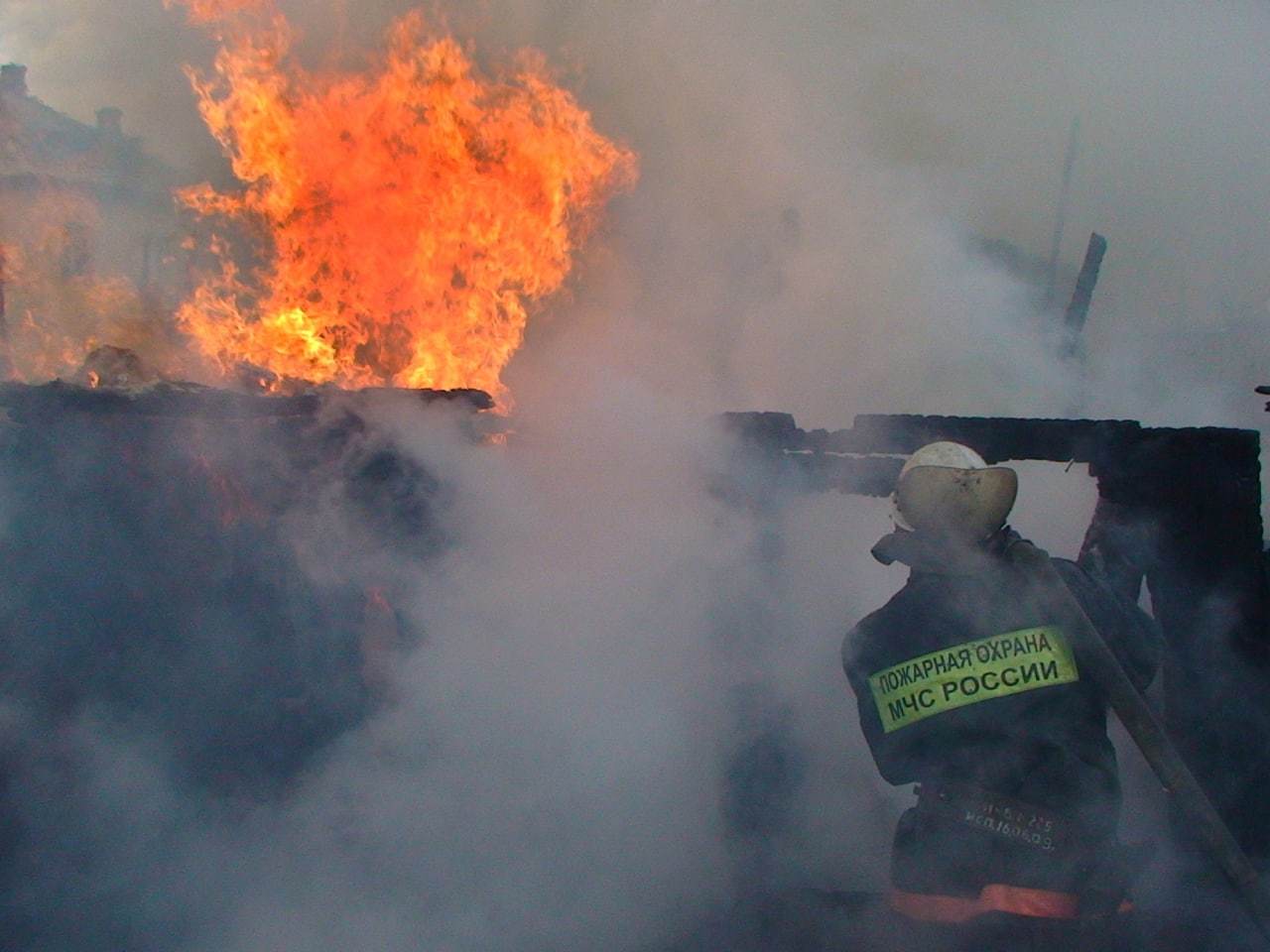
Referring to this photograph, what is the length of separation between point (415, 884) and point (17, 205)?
23.8 m

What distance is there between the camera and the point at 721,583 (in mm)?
5137

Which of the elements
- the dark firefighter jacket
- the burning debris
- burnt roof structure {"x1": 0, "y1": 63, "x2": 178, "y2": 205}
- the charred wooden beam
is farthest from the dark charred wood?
burnt roof structure {"x1": 0, "y1": 63, "x2": 178, "y2": 205}

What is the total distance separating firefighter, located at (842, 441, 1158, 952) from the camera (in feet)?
9.58

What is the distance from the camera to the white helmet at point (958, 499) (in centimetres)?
324

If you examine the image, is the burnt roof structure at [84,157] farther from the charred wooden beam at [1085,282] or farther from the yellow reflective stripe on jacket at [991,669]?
the yellow reflective stripe on jacket at [991,669]

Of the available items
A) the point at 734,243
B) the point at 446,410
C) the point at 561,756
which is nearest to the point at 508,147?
the point at 446,410

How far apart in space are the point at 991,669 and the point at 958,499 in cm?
56

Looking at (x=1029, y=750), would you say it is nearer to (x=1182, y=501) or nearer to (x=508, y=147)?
(x=1182, y=501)

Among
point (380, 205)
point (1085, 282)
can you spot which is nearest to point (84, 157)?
point (380, 205)

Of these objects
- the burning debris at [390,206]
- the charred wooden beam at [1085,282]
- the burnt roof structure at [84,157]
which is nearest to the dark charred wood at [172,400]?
the burning debris at [390,206]

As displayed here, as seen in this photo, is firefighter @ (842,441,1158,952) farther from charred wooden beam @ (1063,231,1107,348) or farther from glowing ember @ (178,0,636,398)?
charred wooden beam @ (1063,231,1107,348)

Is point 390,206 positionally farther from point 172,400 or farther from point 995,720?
point 995,720

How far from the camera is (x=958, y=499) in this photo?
3.23 meters

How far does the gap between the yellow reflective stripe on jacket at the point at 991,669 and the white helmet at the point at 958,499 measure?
15.0 inches
